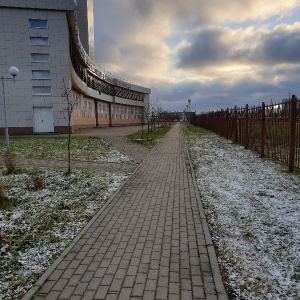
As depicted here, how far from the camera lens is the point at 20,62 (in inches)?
1056

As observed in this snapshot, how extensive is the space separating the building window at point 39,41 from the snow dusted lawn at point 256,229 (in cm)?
2378

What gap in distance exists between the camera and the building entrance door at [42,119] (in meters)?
27.7

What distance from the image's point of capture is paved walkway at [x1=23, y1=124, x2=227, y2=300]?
10.1ft

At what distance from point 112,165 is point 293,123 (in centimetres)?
613

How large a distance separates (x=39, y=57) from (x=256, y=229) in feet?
89.3

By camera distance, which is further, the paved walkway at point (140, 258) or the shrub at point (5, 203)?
the shrub at point (5, 203)

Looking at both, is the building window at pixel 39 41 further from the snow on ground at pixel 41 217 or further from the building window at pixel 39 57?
the snow on ground at pixel 41 217

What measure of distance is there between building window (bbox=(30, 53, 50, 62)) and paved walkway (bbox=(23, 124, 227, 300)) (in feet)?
80.5

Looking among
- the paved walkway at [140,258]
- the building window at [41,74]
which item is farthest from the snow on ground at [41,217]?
the building window at [41,74]

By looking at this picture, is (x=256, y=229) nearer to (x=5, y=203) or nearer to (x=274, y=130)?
(x=5, y=203)

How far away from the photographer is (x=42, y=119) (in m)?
27.8

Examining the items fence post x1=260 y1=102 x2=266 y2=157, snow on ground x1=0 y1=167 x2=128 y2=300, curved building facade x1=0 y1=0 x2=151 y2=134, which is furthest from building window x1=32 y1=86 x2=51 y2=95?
fence post x1=260 y1=102 x2=266 y2=157

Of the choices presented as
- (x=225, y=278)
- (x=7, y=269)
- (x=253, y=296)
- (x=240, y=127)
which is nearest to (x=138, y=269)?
(x=225, y=278)

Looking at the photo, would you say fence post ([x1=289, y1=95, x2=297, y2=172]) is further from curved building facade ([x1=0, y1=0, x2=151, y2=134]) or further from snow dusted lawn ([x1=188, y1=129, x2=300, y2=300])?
curved building facade ([x1=0, y1=0, x2=151, y2=134])
